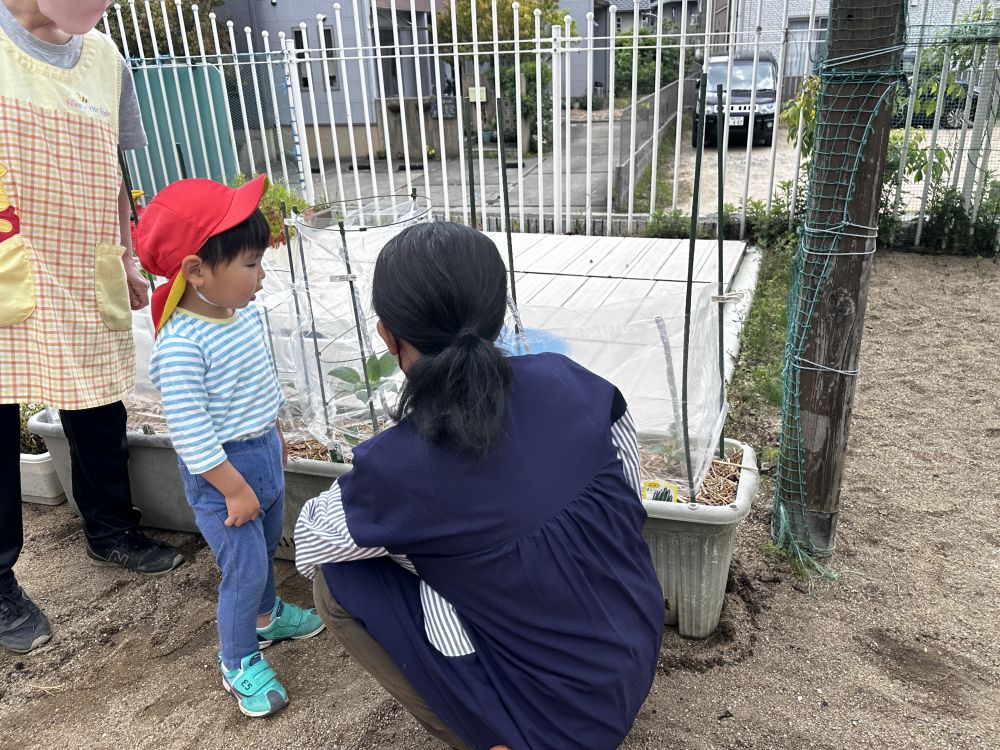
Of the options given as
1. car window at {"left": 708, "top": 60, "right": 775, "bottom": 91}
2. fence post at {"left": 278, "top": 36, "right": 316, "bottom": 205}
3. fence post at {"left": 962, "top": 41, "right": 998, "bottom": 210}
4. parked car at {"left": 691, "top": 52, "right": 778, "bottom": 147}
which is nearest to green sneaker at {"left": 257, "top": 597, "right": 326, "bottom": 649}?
fence post at {"left": 278, "top": 36, "right": 316, "bottom": 205}

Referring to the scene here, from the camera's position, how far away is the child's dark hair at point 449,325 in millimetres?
1113

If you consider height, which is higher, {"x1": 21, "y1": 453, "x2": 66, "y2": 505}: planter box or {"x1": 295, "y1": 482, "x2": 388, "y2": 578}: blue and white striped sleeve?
{"x1": 295, "y1": 482, "x2": 388, "y2": 578}: blue and white striped sleeve

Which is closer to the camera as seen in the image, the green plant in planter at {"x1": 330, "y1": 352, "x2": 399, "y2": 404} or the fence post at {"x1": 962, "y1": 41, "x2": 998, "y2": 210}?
the green plant in planter at {"x1": 330, "y1": 352, "x2": 399, "y2": 404}

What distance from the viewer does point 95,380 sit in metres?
1.98

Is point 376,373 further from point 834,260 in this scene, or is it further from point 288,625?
point 834,260

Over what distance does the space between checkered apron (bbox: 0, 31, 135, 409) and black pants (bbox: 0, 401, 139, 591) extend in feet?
0.62

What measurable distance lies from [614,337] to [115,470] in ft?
4.99

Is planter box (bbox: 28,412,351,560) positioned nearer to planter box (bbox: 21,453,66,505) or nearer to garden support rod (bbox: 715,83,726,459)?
planter box (bbox: 21,453,66,505)

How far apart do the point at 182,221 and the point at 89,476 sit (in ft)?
3.52

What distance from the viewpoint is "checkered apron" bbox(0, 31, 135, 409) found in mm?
1784

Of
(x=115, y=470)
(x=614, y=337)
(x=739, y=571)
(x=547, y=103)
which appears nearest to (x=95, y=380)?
(x=115, y=470)

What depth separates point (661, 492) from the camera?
1805mm

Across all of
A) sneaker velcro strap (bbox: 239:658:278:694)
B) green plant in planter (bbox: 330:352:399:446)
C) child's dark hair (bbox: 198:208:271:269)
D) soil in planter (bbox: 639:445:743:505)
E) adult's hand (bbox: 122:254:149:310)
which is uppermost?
child's dark hair (bbox: 198:208:271:269)

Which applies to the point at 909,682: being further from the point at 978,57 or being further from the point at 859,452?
the point at 978,57
